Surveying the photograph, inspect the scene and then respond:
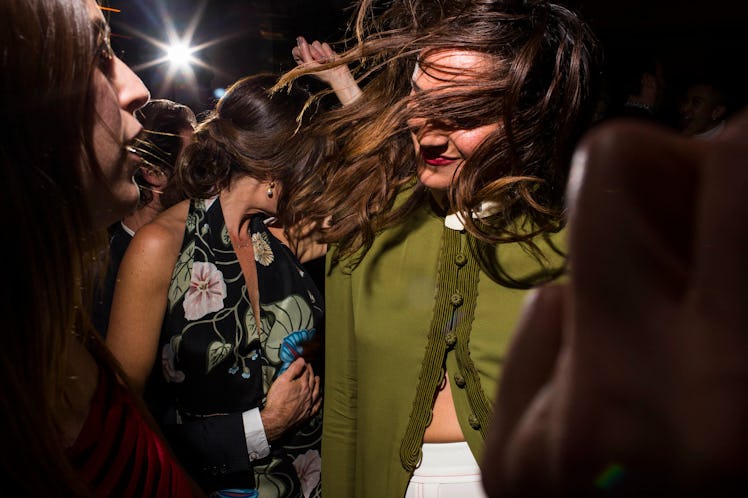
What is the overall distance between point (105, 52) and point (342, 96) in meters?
0.86

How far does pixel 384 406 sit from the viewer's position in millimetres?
1143

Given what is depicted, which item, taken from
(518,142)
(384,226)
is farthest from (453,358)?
(518,142)

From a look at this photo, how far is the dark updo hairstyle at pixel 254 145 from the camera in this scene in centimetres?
147

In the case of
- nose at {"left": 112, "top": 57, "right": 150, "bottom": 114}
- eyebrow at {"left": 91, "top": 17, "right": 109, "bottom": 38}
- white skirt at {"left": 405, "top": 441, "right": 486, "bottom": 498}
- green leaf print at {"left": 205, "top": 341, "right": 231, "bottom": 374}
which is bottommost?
white skirt at {"left": 405, "top": 441, "right": 486, "bottom": 498}

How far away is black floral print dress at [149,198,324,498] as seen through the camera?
4.11 feet

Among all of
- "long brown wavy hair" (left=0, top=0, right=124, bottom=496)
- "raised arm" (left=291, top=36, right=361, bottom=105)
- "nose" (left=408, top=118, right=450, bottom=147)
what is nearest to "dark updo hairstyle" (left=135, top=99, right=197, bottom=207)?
"raised arm" (left=291, top=36, right=361, bottom=105)

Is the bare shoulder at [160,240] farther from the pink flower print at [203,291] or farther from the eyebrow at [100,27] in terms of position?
the eyebrow at [100,27]

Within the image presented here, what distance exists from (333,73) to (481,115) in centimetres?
57

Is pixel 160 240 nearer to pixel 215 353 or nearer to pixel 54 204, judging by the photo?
pixel 215 353

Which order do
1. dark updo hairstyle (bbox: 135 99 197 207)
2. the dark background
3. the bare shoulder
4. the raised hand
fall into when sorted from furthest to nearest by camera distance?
the dark background, dark updo hairstyle (bbox: 135 99 197 207), the bare shoulder, the raised hand

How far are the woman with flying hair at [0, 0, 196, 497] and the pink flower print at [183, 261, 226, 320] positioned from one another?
536 mm

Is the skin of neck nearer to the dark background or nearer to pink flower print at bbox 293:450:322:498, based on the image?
pink flower print at bbox 293:450:322:498

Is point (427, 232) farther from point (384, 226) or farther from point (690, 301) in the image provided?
point (690, 301)

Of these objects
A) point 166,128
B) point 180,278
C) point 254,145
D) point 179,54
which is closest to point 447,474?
point 180,278
